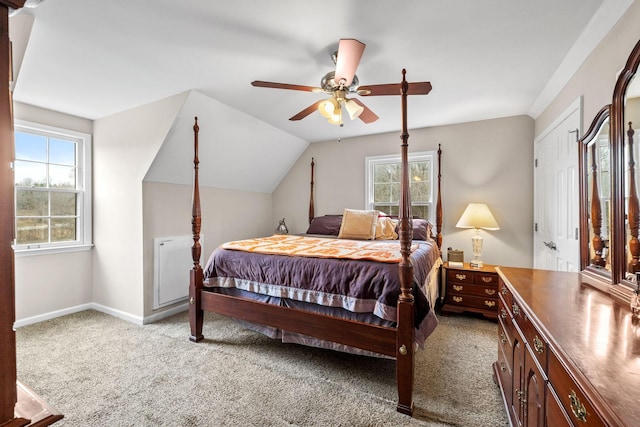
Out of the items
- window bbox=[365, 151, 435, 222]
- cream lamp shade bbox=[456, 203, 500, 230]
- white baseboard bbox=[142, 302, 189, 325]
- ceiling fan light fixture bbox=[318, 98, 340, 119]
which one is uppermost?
ceiling fan light fixture bbox=[318, 98, 340, 119]

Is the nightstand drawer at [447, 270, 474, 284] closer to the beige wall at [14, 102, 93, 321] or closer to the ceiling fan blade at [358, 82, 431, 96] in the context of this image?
the ceiling fan blade at [358, 82, 431, 96]

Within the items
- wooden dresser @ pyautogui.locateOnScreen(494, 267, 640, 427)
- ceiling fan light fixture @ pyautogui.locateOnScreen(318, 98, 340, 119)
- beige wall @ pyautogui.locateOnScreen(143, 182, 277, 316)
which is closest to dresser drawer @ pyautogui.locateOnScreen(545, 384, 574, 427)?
wooden dresser @ pyautogui.locateOnScreen(494, 267, 640, 427)

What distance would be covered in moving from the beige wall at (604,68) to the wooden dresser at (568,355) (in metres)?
1.17

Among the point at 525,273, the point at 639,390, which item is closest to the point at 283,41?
the point at 525,273

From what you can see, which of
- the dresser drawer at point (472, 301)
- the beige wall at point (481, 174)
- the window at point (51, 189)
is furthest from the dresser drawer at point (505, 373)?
the window at point (51, 189)

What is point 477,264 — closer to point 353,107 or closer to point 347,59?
point 353,107

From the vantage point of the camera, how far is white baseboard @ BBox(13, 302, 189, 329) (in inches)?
120

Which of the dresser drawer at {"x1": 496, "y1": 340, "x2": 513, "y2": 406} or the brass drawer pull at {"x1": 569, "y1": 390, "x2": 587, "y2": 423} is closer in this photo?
the brass drawer pull at {"x1": 569, "y1": 390, "x2": 587, "y2": 423}

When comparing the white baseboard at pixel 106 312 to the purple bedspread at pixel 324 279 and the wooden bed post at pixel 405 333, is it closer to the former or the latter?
the purple bedspread at pixel 324 279

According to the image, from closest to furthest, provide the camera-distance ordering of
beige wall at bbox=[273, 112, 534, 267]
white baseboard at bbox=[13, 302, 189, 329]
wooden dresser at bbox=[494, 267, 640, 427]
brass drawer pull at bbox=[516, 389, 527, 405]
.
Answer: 1. wooden dresser at bbox=[494, 267, 640, 427]
2. brass drawer pull at bbox=[516, 389, 527, 405]
3. white baseboard at bbox=[13, 302, 189, 329]
4. beige wall at bbox=[273, 112, 534, 267]

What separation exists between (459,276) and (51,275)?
452 centimetres

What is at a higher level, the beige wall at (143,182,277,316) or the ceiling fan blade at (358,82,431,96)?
the ceiling fan blade at (358,82,431,96)

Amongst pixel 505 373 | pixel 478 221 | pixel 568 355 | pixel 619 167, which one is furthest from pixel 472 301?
pixel 568 355

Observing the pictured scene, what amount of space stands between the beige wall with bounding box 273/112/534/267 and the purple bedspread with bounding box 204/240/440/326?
1.49 meters
